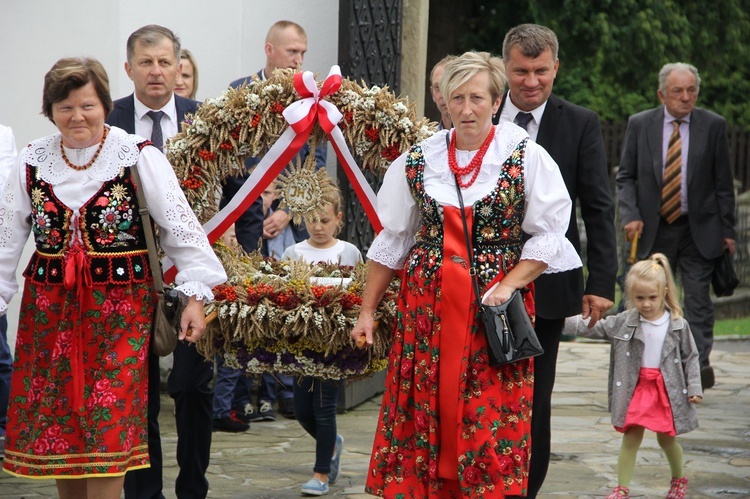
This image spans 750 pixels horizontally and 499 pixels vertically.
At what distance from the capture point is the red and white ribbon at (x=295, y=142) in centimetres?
552

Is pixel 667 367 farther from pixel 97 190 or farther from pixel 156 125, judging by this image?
pixel 97 190

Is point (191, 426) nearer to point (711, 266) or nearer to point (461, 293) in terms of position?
point (461, 293)

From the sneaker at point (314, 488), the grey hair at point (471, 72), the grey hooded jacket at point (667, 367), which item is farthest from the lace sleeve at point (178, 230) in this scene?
the grey hooded jacket at point (667, 367)

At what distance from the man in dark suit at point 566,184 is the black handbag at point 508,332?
0.66 meters

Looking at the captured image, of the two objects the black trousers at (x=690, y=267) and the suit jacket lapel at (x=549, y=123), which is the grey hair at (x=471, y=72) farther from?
the black trousers at (x=690, y=267)

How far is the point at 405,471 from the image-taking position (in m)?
4.86

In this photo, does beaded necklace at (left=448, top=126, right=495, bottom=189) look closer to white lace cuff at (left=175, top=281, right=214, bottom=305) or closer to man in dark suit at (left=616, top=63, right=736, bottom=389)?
white lace cuff at (left=175, top=281, right=214, bottom=305)

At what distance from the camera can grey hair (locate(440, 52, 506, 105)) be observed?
4.83 metres

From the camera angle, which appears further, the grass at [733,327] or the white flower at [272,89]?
the grass at [733,327]

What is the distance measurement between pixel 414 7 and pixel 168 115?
148 inches

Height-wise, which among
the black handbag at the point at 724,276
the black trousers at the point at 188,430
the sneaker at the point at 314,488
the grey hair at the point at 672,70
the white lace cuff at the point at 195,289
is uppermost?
the grey hair at the point at 672,70

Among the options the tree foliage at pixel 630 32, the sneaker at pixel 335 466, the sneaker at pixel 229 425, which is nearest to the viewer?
the sneaker at pixel 335 466

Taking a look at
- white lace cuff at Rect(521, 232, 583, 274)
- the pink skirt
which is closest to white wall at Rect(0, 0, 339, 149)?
the pink skirt

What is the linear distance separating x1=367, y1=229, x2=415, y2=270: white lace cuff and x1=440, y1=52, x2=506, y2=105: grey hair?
58 centimetres
